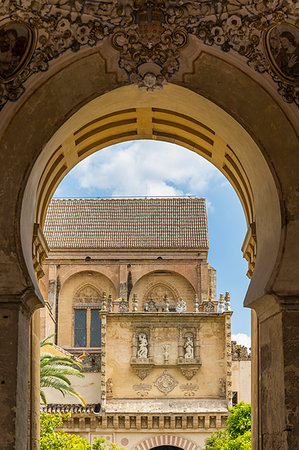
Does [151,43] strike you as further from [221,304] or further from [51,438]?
[221,304]

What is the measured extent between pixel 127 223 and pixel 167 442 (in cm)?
1676

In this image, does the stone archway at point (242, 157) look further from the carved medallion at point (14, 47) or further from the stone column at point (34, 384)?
the stone column at point (34, 384)

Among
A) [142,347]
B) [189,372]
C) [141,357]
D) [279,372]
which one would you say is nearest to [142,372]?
[141,357]

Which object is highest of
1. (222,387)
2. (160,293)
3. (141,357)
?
(160,293)

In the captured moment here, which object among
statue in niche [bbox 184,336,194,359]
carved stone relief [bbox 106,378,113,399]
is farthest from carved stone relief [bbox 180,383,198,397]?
carved stone relief [bbox 106,378,113,399]

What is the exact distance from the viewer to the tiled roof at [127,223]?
46.7 m

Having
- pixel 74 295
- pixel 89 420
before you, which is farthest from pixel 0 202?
pixel 74 295

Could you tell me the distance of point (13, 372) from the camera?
7770 millimetres

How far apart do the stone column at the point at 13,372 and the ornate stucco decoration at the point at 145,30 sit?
235 cm

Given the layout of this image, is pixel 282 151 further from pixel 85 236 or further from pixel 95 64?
pixel 85 236

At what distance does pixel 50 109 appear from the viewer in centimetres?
→ 852

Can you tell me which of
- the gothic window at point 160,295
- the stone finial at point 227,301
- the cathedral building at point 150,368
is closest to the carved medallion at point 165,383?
the cathedral building at point 150,368

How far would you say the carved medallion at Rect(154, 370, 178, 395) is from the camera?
36500 mm

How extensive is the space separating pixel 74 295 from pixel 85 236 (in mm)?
4022
